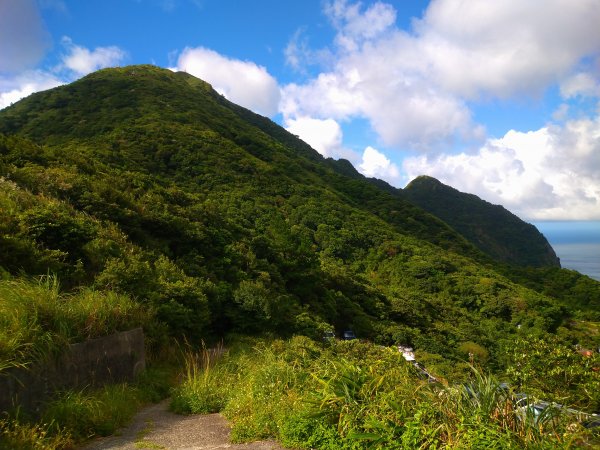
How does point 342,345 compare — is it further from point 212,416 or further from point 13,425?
point 13,425

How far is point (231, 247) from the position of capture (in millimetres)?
20172

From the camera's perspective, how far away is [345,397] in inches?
185

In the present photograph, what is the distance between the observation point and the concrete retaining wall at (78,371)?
4.54 metres

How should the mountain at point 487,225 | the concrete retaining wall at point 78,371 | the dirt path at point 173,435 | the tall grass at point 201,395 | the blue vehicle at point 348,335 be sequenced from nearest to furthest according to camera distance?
the concrete retaining wall at point 78,371, the dirt path at point 173,435, the tall grass at point 201,395, the blue vehicle at point 348,335, the mountain at point 487,225

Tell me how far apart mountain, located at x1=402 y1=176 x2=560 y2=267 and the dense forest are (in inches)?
259

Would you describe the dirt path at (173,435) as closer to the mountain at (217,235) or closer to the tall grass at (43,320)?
the tall grass at (43,320)

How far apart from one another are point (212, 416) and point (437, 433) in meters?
3.00

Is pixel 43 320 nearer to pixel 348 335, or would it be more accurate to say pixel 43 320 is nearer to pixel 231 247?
pixel 231 247

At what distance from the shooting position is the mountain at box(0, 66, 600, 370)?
10.6 metres

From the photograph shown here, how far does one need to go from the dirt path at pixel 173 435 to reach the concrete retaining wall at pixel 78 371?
73cm

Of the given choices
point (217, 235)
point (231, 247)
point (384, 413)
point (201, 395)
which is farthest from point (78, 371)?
point (217, 235)

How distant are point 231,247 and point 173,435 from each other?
600 inches

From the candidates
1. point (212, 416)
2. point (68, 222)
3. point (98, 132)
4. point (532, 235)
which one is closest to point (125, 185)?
point (68, 222)

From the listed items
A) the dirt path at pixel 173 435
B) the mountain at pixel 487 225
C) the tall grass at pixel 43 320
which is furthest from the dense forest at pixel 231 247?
the mountain at pixel 487 225
